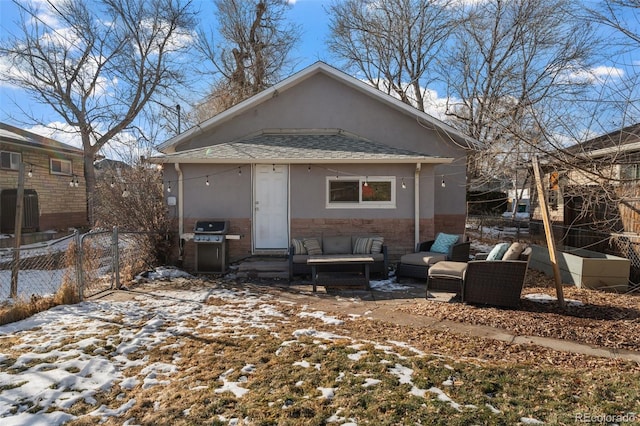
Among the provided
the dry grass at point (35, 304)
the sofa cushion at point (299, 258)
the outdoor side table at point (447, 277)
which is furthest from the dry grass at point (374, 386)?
the sofa cushion at point (299, 258)

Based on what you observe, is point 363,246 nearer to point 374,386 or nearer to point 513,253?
point 513,253

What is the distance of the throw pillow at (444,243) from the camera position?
8976 mm

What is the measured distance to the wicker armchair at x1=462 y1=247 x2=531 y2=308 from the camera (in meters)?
6.27

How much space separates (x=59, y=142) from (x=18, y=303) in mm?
17420

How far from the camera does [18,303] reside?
19.9 ft

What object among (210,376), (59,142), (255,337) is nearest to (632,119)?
(255,337)

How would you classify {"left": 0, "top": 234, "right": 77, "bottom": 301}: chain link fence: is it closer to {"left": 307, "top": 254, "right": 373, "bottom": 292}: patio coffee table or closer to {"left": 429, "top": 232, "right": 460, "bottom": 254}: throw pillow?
{"left": 307, "top": 254, "right": 373, "bottom": 292}: patio coffee table

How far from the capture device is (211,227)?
9773 millimetres

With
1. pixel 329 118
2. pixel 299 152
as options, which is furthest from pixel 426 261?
pixel 329 118

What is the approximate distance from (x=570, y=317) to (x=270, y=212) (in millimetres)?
7141

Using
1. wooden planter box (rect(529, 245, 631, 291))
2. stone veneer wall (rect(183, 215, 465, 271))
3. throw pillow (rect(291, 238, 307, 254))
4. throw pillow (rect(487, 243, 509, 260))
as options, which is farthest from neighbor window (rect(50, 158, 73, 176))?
wooden planter box (rect(529, 245, 631, 291))

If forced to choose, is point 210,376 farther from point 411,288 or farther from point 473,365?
point 411,288

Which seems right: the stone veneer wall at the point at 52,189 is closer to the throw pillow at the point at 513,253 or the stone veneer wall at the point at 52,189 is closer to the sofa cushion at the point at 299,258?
the sofa cushion at the point at 299,258

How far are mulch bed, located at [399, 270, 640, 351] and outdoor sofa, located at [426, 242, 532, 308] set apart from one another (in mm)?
184
